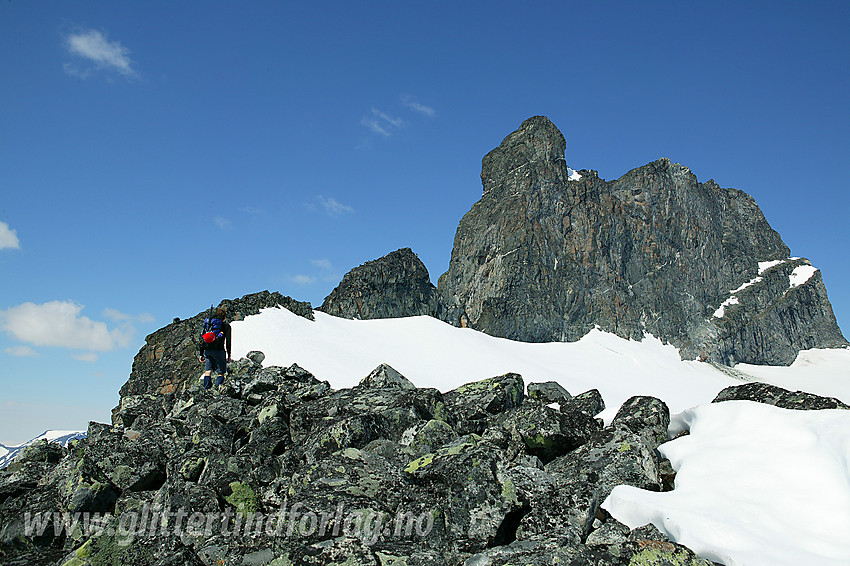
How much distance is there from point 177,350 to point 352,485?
27020mm

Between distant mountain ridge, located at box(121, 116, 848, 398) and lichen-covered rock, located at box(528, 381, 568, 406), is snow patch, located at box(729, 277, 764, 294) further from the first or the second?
lichen-covered rock, located at box(528, 381, 568, 406)

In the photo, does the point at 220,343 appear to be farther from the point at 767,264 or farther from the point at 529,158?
the point at 767,264

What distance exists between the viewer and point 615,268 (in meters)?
108

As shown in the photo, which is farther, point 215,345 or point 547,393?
point 215,345

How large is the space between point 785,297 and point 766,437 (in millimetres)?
133751

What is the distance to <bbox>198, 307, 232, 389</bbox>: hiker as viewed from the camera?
1388 cm

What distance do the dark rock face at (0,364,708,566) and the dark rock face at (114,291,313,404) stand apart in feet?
59.2

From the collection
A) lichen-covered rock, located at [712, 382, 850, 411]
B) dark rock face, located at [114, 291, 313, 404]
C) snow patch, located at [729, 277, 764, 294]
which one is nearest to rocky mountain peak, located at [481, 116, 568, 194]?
snow patch, located at [729, 277, 764, 294]

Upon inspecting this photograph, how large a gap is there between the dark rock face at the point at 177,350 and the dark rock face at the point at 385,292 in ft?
100

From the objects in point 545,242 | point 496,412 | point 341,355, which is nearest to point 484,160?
point 545,242

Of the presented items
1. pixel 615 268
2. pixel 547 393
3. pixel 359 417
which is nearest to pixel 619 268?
pixel 615 268

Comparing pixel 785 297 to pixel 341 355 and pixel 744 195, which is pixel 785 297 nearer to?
pixel 744 195

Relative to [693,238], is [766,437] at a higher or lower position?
lower

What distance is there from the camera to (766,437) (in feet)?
21.6
